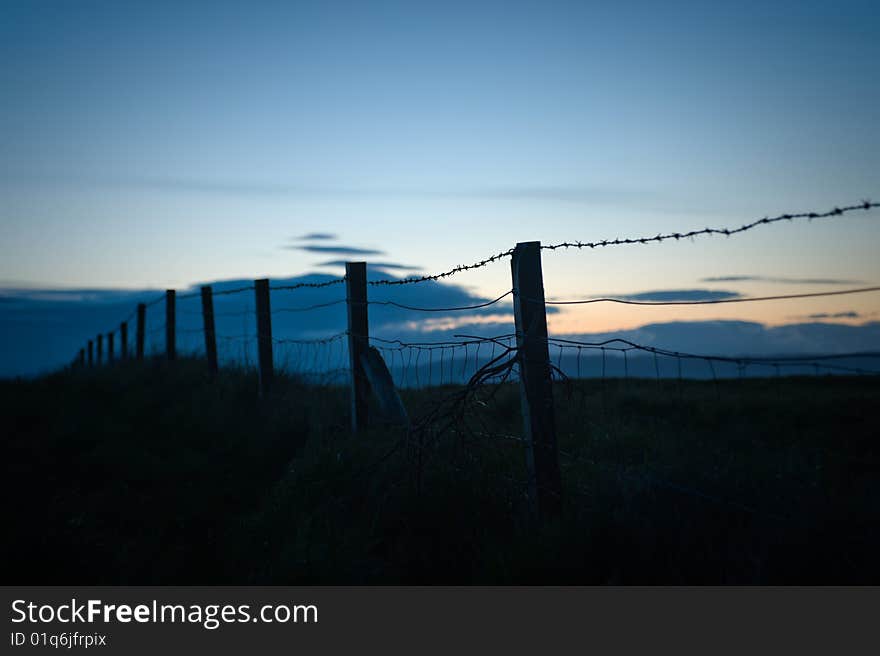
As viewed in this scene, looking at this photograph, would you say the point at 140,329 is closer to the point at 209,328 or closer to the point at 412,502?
the point at 209,328

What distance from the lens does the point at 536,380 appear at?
405cm

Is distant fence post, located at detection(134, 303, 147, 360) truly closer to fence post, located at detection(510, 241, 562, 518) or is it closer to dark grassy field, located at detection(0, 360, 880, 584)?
dark grassy field, located at detection(0, 360, 880, 584)

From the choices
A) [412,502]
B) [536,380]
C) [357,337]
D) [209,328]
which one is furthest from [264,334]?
[536,380]

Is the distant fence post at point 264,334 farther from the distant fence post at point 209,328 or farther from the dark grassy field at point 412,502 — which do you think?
the distant fence post at point 209,328

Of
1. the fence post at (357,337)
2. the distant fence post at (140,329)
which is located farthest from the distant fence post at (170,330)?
the fence post at (357,337)

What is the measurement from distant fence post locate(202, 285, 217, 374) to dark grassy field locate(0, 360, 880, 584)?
2.44 metres

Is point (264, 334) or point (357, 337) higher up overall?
point (264, 334)

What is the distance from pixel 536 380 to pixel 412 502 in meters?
1.17

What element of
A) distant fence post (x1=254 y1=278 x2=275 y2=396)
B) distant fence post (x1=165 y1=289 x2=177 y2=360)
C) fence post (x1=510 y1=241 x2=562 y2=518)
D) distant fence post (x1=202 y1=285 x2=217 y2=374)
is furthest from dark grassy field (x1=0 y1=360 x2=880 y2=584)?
distant fence post (x1=165 y1=289 x2=177 y2=360)

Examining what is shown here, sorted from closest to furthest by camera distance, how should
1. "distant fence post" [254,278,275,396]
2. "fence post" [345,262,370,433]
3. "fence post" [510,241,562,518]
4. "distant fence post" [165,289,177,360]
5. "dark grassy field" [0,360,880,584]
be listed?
"dark grassy field" [0,360,880,584] → "fence post" [510,241,562,518] → "fence post" [345,262,370,433] → "distant fence post" [254,278,275,396] → "distant fence post" [165,289,177,360]

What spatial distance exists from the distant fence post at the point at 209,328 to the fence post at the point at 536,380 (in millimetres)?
8302

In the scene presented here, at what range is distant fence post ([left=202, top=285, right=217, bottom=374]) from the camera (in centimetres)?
1123

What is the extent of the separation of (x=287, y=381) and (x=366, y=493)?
5.30 metres
